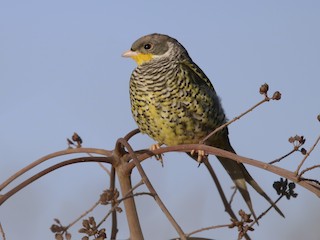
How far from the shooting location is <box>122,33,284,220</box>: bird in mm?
4355

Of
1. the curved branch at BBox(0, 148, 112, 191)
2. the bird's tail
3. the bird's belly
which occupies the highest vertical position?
the bird's belly

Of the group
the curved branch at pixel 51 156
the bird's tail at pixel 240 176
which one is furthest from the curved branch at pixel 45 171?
the bird's tail at pixel 240 176

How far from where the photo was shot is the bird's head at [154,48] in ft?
15.8

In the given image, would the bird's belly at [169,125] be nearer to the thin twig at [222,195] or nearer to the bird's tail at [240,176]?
the bird's tail at [240,176]

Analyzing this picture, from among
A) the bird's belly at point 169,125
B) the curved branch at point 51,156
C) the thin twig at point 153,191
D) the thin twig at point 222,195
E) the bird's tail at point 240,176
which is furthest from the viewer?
the bird's belly at point 169,125

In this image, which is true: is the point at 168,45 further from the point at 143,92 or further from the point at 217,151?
the point at 217,151

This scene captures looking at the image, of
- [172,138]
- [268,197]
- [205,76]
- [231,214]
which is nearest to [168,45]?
[205,76]

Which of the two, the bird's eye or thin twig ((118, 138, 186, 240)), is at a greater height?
the bird's eye

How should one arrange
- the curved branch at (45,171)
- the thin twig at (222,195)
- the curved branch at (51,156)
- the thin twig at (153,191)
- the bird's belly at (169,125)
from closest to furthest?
the thin twig at (153,191)
the curved branch at (45,171)
the curved branch at (51,156)
the thin twig at (222,195)
the bird's belly at (169,125)

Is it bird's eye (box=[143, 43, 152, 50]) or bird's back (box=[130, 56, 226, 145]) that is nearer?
bird's back (box=[130, 56, 226, 145])

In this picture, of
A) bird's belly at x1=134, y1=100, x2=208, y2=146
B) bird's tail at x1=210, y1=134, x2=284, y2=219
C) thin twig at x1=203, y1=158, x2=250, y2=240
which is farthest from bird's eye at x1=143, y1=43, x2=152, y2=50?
thin twig at x1=203, y1=158, x2=250, y2=240

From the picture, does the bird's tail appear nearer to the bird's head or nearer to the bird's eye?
the bird's head

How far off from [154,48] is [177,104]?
662 mm

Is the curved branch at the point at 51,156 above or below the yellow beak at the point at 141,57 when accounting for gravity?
below
